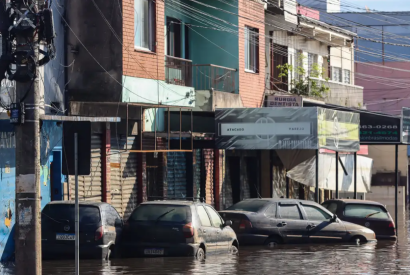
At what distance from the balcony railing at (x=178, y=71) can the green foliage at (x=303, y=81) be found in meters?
8.19

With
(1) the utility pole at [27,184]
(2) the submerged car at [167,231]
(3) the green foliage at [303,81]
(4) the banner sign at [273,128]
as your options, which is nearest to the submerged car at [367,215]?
(4) the banner sign at [273,128]

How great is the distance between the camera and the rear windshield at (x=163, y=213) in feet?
60.6

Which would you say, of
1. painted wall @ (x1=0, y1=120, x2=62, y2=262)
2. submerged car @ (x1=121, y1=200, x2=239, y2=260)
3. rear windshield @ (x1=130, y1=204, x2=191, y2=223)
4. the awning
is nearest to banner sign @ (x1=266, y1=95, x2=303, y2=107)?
the awning

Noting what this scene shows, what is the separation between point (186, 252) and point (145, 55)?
7.37m

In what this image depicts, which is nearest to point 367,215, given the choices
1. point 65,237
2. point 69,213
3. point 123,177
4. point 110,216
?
point 123,177

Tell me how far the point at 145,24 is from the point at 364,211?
28.4 ft

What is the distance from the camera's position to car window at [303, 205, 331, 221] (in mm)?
23625

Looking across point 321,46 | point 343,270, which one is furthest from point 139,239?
point 321,46

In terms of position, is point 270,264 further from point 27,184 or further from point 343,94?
point 343,94

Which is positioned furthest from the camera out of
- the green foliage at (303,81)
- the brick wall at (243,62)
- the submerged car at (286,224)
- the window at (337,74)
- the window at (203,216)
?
the window at (337,74)

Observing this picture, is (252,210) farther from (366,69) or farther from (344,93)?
(366,69)

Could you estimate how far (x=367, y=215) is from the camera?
2644 cm

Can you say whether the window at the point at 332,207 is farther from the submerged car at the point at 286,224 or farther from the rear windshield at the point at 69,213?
the rear windshield at the point at 69,213

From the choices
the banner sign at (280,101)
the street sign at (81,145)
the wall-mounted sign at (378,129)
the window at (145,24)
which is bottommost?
the street sign at (81,145)
